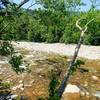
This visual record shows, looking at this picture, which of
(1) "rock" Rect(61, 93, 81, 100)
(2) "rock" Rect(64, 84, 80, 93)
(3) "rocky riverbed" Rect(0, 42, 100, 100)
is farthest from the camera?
(3) "rocky riverbed" Rect(0, 42, 100, 100)

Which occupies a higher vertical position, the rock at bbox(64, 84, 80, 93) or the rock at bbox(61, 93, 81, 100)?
the rock at bbox(64, 84, 80, 93)

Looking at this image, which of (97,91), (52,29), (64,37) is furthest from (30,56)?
(52,29)

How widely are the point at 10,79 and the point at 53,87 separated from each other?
4786 mm

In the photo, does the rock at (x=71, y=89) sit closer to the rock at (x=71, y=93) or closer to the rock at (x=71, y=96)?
the rock at (x=71, y=93)

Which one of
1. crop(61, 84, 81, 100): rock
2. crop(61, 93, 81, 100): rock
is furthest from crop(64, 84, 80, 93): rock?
crop(61, 93, 81, 100): rock

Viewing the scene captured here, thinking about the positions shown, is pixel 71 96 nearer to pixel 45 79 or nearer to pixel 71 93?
pixel 71 93

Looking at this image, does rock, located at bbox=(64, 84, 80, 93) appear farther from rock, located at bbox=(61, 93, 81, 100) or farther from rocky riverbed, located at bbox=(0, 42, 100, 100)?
rock, located at bbox=(61, 93, 81, 100)

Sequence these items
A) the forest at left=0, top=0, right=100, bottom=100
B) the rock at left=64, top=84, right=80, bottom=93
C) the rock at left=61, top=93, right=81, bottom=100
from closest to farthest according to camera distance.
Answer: the forest at left=0, top=0, right=100, bottom=100 → the rock at left=61, top=93, right=81, bottom=100 → the rock at left=64, top=84, right=80, bottom=93

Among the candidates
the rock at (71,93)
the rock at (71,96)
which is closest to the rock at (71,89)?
the rock at (71,93)

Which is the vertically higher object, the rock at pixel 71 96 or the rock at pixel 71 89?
the rock at pixel 71 89

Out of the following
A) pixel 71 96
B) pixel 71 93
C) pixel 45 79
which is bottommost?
pixel 71 96

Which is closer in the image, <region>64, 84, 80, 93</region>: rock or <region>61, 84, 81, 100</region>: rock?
Result: <region>61, 84, 81, 100</region>: rock

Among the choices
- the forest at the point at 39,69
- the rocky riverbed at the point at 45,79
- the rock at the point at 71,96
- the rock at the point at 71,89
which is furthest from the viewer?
the rocky riverbed at the point at 45,79

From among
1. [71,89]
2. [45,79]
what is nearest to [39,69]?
[45,79]
